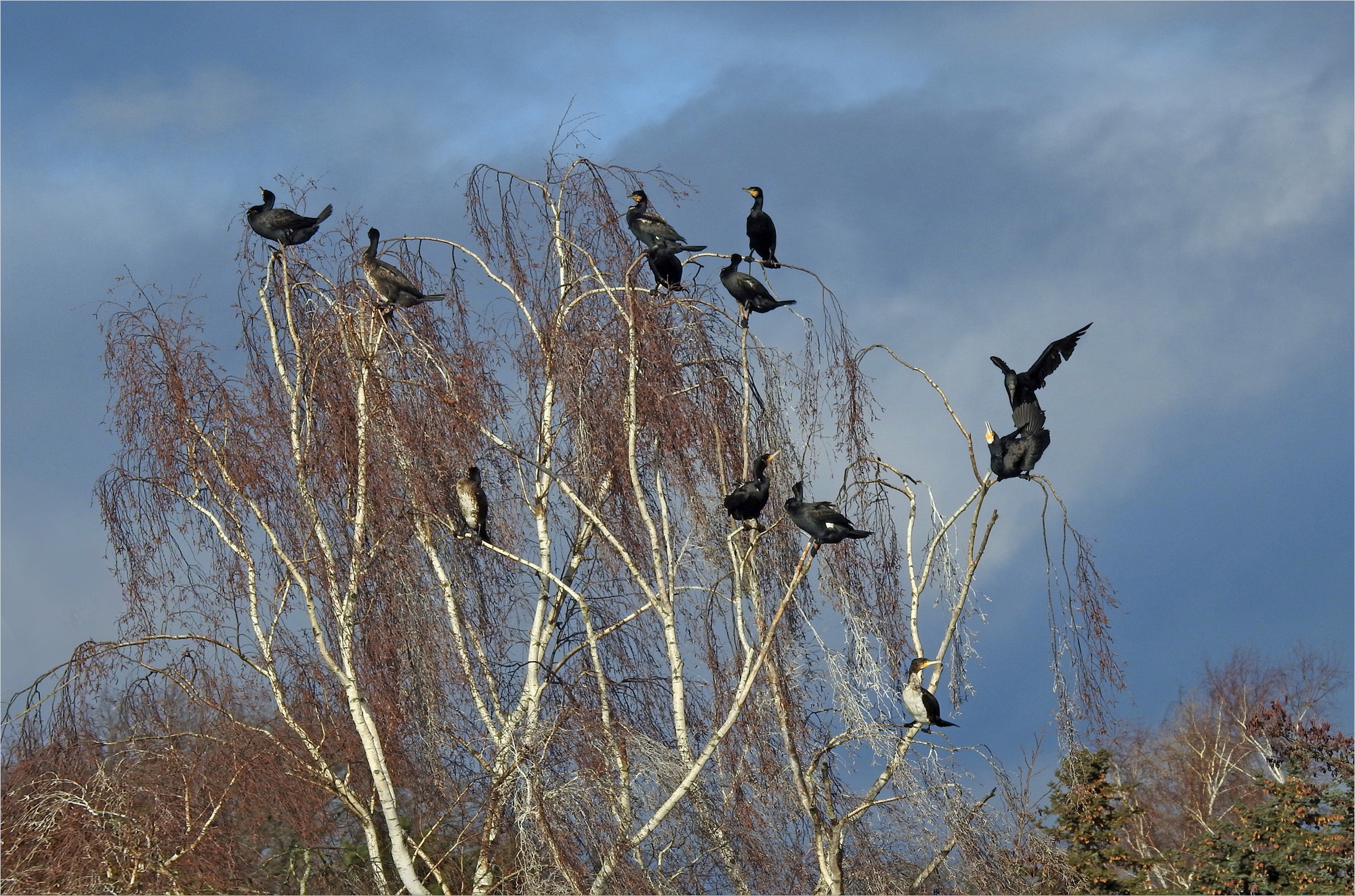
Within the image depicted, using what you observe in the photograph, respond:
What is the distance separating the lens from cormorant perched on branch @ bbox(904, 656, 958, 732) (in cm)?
716

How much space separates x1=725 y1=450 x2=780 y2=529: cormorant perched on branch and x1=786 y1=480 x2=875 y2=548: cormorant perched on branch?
0.19 m

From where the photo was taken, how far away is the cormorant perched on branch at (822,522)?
7.11m

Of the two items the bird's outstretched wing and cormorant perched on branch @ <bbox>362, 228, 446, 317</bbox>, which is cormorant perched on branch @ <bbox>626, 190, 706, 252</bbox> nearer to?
cormorant perched on branch @ <bbox>362, 228, 446, 317</bbox>

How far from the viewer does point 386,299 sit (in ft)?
27.9

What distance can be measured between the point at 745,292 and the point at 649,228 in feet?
3.11

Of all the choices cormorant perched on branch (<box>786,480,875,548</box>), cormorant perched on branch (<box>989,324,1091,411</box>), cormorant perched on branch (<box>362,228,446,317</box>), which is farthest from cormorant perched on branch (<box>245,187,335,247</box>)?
cormorant perched on branch (<box>989,324,1091,411</box>)

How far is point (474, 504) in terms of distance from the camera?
811cm

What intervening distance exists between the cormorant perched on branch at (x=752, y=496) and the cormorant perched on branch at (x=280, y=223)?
3.48m

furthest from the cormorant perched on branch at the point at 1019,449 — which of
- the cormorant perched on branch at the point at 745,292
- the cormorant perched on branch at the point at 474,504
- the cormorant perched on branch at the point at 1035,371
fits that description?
the cormorant perched on branch at the point at 474,504

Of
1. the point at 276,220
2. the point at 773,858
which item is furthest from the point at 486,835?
the point at 276,220

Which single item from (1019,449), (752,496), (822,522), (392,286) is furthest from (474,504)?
(1019,449)

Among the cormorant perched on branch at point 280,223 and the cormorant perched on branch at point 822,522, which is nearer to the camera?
the cormorant perched on branch at point 822,522

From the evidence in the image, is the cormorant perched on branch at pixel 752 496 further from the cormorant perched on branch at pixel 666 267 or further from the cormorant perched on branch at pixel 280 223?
the cormorant perched on branch at pixel 280 223

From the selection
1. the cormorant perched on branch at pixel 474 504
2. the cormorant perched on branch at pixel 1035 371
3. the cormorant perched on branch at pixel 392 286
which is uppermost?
the cormorant perched on branch at pixel 392 286
